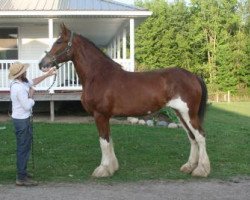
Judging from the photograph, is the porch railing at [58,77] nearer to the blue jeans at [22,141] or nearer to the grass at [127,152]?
the grass at [127,152]

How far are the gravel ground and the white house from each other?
28.8 feet

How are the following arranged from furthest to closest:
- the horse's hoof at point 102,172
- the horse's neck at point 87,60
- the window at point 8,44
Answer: the window at point 8,44 < the horse's neck at point 87,60 < the horse's hoof at point 102,172

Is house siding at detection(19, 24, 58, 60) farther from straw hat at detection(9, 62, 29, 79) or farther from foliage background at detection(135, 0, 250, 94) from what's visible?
foliage background at detection(135, 0, 250, 94)

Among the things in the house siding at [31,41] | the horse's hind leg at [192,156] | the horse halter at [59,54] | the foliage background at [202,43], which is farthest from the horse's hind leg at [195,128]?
the foliage background at [202,43]

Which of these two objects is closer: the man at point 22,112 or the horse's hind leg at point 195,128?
the man at point 22,112

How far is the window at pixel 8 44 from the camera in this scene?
19.4 metres

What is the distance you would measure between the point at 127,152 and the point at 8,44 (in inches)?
428

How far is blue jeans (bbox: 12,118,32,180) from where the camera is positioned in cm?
736

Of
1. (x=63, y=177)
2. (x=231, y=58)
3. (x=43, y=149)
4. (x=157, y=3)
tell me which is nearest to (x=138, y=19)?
(x=43, y=149)

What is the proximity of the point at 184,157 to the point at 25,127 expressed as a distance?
375 centimetres

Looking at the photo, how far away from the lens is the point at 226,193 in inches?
272

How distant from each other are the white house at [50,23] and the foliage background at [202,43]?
25.0 m

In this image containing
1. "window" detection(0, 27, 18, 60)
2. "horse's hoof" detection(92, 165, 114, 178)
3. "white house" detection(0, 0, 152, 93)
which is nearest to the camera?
"horse's hoof" detection(92, 165, 114, 178)

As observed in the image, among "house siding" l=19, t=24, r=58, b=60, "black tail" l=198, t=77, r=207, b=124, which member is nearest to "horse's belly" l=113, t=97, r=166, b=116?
"black tail" l=198, t=77, r=207, b=124
